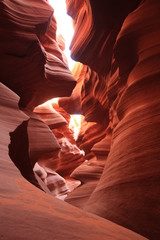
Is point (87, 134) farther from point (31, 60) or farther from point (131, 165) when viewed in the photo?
point (131, 165)

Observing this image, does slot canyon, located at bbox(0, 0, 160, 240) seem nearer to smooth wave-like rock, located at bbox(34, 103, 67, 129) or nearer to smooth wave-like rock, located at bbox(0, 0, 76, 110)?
smooth wave-like rock, located at bbox(0, 0, 76, 110)

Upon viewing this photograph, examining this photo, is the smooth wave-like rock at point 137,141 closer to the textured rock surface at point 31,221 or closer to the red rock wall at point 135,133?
the red rock wall at point 135,133

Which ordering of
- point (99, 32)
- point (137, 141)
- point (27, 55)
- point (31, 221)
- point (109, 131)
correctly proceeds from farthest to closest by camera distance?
point (109, 131), point (99, 32), point (27, 55), point (137, 141), point (31, 221)

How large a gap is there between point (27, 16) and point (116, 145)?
3.29 meters

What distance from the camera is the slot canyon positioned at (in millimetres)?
1240

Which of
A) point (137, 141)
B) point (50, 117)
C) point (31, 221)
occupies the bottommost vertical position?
point (50, 117)

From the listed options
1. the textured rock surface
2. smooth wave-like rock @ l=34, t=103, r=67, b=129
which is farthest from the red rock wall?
smooth wave-like rock @ l=34, t=103, r=67, b=129

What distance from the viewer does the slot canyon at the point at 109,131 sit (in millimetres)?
1240

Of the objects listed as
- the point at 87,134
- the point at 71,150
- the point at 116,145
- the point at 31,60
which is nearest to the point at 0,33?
the point at 31,60

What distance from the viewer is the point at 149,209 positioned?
7.54ft

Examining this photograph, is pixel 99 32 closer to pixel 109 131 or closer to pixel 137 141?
pixel 109 131

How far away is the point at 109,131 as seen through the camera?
6598 mm

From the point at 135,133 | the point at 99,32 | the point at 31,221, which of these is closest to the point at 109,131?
the point at 99,32

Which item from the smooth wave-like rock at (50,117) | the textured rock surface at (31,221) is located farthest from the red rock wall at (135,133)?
the smooth wave-like rock at (50,117)
